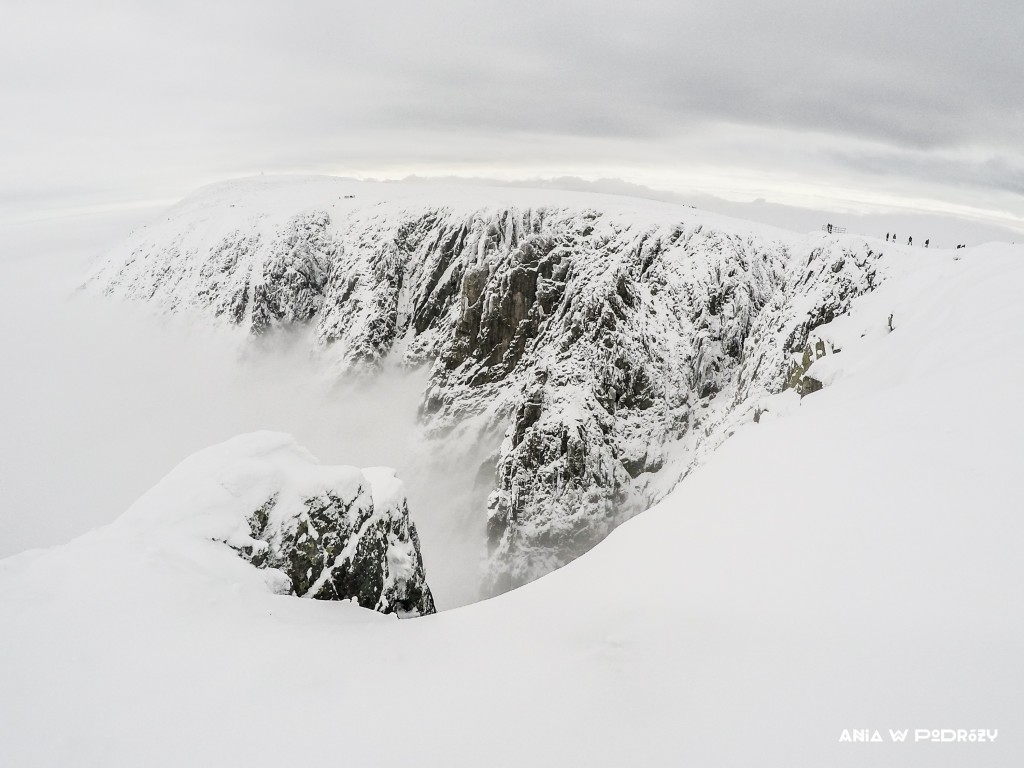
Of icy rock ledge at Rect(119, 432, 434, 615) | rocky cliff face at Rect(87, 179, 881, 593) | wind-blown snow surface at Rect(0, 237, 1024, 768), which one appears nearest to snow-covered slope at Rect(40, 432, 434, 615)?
icy rock ledge at Rect(119, 432, 434, 615)

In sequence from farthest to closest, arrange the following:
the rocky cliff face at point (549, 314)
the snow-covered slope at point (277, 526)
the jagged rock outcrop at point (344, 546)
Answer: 1. the rocky cliff face at point (549, 314)
2. the jagged rock outcrop at point (344, 546)
3. the snow-covered slope at point (277, 526)

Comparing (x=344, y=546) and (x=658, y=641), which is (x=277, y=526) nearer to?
(x=344, y=546)

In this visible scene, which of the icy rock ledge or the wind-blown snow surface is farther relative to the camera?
the icy rock ledge

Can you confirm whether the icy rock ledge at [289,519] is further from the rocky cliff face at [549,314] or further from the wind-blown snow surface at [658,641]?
the rocky cliff face at [549,314]

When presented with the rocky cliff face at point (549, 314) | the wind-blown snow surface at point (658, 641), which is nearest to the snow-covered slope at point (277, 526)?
the wind-blown snow surface at point (658, 641)

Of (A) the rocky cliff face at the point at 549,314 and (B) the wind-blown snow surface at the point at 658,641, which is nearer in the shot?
(B) the wind-blown snow surface at the point at 658,641

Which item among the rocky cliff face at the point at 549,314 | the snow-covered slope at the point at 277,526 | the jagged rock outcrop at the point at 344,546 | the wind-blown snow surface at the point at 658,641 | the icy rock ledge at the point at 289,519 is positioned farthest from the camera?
the rocky cliff face at the point at 549,314

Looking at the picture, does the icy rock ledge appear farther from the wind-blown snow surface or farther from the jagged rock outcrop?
the wind-blown snow surface

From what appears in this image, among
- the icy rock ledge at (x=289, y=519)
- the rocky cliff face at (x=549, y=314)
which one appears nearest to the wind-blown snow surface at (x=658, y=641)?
the icy rock ledge at (x=289, y=519)
